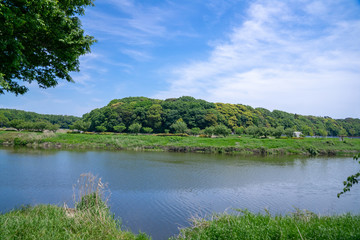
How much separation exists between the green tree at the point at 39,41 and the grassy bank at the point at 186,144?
3545 cm

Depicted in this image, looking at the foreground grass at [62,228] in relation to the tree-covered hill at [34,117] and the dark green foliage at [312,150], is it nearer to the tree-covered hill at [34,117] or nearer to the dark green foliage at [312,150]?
the dark green foliage at [312,150]

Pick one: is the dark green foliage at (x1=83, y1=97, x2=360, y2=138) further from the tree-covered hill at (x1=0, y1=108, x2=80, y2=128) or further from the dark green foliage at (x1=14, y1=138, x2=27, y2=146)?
the dark green foliage at (x1=14, y1=138, x2=27, y2=146)

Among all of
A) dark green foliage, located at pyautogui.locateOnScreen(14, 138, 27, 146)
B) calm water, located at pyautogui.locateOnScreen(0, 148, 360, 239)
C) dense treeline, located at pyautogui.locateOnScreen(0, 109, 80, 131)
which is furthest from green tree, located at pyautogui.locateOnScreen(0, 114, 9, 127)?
calm water, located at pyautogui.locateOnScreen(0, 148, 360, 239)

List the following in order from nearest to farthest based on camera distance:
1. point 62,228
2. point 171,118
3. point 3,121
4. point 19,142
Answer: point 62,228
point 19,142
point 171,118
point 3,121

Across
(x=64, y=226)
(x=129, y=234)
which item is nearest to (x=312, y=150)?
(x=129, y=234)

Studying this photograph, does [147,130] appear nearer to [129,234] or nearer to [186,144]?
[186,144]

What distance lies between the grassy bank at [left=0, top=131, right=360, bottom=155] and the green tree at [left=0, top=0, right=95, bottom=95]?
35449mm

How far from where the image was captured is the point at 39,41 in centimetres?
898

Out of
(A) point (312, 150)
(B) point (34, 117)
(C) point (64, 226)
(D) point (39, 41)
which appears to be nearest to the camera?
Answer: (C) point (64, 226)

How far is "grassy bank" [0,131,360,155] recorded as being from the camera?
1709 inches

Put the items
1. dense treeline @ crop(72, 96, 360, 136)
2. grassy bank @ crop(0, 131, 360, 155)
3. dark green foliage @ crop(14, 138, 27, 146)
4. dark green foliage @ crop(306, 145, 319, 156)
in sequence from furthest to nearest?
1. dense treeline @ crop(72, 96, 360, 136)
2. grassy bank @ crop(0, 131, 360, 155)
3. dark green foliage @ crop(14, 138, 27, 146)
4. dark green foliage @ crop(306, 145, 319, 156)

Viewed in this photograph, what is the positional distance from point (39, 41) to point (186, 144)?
39.7 meters

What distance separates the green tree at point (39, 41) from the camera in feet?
23.2

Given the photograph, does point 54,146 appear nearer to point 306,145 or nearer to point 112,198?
point 112,198
